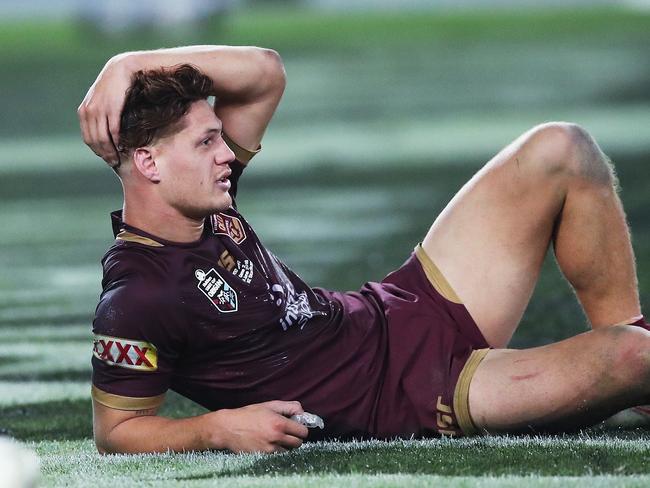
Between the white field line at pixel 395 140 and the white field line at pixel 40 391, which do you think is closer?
the white field line at pixel 40 391

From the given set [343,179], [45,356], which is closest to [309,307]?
[45,356]

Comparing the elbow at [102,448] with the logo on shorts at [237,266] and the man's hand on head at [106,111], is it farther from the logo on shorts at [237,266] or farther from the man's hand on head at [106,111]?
the man's hand on head at [106,111]

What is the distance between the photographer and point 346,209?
30.1ft

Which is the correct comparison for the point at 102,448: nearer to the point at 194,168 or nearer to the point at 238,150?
the point at 194,168

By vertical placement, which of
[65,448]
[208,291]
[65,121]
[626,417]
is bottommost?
[65,121]

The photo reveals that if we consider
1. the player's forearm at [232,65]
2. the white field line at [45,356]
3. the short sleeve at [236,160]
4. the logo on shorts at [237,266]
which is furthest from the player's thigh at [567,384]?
the white field line at [45,356]

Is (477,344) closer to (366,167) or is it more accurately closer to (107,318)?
(107,318)

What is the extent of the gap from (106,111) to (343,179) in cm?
716

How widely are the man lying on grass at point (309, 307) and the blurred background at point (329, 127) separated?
0.70 metres

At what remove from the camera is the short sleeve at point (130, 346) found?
11.2ft

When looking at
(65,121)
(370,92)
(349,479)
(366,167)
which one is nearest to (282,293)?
(349,479)

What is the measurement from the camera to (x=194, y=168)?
11.8 feet

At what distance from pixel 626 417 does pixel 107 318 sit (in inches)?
51.6

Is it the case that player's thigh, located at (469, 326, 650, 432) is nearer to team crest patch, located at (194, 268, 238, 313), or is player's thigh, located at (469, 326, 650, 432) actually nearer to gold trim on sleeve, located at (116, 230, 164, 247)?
team crest patch, located at (194, 268, 238, 313)
